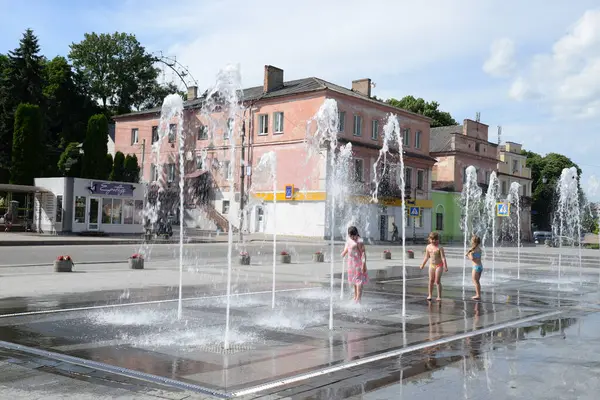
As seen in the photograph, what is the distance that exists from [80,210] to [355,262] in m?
28.9

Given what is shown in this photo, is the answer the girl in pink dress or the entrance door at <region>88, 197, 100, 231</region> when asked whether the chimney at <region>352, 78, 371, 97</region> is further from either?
the girl in pink dress

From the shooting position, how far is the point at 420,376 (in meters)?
6.30

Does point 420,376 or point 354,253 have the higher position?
point 354,253

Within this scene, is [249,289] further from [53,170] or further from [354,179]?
[53,170]

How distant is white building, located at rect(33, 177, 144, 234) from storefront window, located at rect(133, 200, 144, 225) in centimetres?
69

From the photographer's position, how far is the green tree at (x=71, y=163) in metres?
47.3

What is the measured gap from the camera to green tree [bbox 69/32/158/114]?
74.4 meters

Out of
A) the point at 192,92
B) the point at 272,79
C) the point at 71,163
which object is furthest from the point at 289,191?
the point at 192,92

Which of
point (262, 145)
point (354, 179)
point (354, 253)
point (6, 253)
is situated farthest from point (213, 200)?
point (354, 253)

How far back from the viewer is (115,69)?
246 ft

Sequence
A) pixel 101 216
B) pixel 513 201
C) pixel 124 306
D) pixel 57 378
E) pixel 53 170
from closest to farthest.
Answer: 1. pixel 57 378
2. pixel 124 306
3. pixel 101 216
4. pixel 53 170
5. pixel 513 201

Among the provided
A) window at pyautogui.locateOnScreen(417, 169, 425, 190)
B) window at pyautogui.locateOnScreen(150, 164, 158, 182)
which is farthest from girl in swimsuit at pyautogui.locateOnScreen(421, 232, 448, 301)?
window at pyautogui.locateOnScreen(150, 164, 158, 182)

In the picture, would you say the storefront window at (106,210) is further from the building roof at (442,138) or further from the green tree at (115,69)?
the green tree at (115,69)

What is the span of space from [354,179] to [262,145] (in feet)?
26.3
